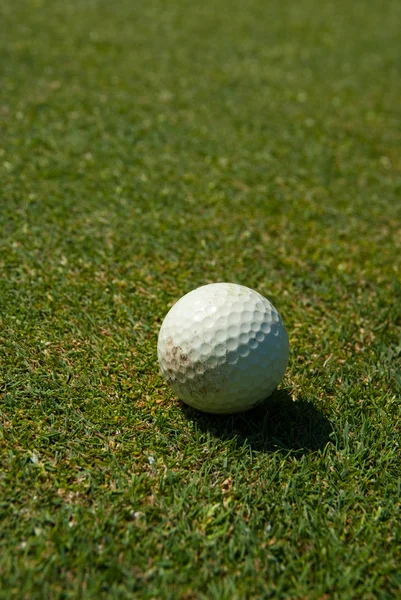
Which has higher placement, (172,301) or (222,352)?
(222,352)

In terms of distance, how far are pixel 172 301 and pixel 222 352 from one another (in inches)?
47.7

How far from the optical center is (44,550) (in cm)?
254

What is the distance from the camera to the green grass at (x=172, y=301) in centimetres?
261

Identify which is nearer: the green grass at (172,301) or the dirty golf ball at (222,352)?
the green grass at (172,301)

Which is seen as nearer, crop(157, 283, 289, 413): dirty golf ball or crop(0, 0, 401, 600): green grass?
crop(0, 0, 401, 600): green grass

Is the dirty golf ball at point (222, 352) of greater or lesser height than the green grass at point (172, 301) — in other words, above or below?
above

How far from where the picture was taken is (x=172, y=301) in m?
4.23

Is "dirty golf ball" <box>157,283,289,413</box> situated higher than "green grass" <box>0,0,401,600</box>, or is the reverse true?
"dirty golf ball" <box>157,283,289,413</box>

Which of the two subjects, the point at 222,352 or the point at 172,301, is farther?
the point at 172,301

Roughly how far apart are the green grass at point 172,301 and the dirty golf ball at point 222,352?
0.24m

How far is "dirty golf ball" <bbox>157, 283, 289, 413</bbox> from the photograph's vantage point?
121 inches

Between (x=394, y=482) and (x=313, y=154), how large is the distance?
445 centimetres

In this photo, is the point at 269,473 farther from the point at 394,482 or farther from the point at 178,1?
the point at 178,1

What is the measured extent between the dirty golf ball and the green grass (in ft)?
0.78
